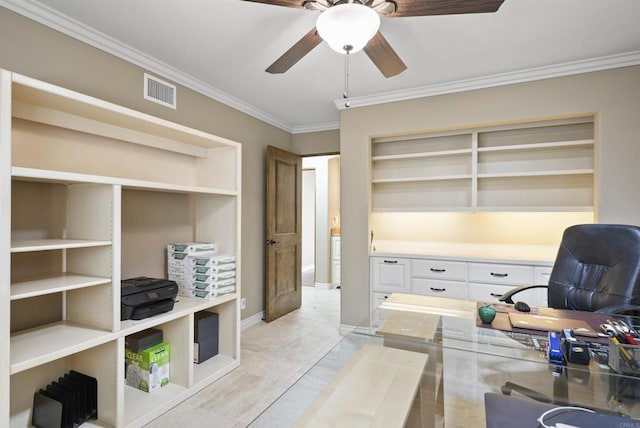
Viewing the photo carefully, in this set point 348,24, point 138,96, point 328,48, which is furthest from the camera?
point 138,96

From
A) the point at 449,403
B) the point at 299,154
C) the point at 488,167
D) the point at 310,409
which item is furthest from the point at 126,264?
the point at 488,167

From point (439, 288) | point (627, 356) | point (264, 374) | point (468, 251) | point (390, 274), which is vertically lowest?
point (264, 374)

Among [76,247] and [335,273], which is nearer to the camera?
[76,247]

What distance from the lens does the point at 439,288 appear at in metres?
3.22

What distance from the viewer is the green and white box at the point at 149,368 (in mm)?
2264

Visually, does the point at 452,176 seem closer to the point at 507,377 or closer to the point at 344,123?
the point at 344,123

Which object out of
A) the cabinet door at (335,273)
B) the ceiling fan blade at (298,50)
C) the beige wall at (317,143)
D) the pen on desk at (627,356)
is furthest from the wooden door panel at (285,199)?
the pen on desk at (627,356)

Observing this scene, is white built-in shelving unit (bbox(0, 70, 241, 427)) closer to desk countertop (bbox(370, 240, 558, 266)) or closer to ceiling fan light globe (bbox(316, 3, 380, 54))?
ceiling fan light globe (bbox(316, 3, 380, 54))

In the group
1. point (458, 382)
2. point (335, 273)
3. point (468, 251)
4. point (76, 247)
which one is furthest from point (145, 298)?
point (335, 273)

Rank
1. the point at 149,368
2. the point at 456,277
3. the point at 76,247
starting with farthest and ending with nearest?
the point at 456,277, the point at 149,368, the point at 76,247

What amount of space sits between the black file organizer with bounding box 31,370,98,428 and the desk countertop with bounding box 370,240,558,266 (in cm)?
257

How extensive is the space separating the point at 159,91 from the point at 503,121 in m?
3.10

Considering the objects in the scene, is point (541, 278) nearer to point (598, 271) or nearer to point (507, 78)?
point (598, 271)

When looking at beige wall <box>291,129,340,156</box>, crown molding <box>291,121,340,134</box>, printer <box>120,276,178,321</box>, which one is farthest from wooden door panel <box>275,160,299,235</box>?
printer <box>120,276,178,321</box>
